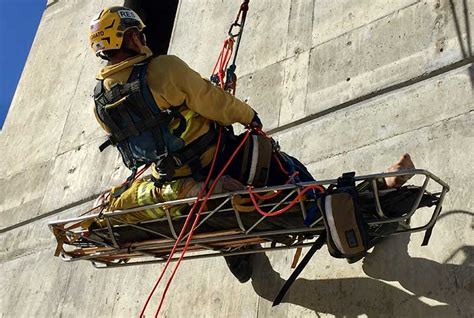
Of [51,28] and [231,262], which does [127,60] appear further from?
[51,28]

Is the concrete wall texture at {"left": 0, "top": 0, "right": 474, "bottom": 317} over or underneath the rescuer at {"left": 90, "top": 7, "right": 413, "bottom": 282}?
underneath

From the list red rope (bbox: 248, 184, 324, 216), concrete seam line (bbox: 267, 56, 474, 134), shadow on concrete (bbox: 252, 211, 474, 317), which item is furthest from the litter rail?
concrete seam line (bbox: 267, 56, 474, 134)

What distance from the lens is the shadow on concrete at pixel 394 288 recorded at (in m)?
4.24

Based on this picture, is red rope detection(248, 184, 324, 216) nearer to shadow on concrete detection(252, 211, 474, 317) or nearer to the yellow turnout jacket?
the yellow turnout jacket

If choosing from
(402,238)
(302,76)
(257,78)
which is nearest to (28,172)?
(257,78)

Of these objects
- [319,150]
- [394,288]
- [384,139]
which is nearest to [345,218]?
[394,288]

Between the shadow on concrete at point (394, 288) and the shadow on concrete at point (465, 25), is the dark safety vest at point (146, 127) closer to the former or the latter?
the shadow on concrete at point (394, 288)

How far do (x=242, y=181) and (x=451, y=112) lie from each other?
1.49 meters

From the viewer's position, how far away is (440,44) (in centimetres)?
509

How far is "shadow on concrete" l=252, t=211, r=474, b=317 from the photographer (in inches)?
167

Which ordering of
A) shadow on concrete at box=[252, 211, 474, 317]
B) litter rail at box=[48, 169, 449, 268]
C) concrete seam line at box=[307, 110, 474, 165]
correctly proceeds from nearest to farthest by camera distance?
litter rail at box=[48, 169, 449, 268] → shadow on concrete at box=[252, 211, 474, 317] → concrete seam line at box=[307, 110, 474, 165]

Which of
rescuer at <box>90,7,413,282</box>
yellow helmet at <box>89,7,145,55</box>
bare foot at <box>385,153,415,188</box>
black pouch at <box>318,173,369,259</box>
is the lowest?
bare foot at <box>385,153,415,188</box>

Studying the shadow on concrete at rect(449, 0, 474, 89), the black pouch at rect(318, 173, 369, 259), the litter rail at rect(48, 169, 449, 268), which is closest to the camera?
the black pouch at rect(318, 173, 369, 259)

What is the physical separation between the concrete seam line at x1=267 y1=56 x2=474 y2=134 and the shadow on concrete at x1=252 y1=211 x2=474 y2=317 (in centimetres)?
112
